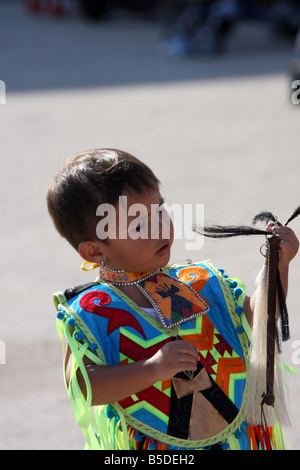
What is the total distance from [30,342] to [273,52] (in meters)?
7.07

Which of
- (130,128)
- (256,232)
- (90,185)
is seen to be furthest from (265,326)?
(130,128)

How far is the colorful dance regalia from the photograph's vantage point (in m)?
1.73

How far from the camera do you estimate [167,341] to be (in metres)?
1.75

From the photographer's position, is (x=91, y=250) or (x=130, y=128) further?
(x=130, y=128)

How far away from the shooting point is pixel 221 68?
28.6ft

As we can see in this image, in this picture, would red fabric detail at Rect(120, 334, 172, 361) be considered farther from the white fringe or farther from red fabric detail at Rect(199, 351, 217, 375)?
the white fringe

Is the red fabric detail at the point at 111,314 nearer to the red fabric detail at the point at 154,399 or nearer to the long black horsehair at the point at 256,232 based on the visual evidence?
the red fabric detail at the point at 154,399

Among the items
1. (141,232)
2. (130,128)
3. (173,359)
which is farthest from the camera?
(130,128)

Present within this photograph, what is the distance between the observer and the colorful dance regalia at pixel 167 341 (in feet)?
5.68

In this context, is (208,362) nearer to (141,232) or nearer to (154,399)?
(154,399)

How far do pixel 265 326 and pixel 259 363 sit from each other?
93 millimetres

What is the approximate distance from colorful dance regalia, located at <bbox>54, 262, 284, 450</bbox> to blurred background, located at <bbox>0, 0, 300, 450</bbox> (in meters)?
0.46

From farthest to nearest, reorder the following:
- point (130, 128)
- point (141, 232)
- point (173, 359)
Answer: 1. point (130, 128)
2. point (141, 232)
3. point (173, 359)

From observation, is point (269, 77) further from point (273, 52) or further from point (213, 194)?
point (213, 194)
